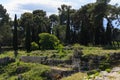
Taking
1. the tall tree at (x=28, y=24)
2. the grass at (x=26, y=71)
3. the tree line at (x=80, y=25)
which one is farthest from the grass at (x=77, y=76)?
Result: the tall tree at (x=28, y=24)

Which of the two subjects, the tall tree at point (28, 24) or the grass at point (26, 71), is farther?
the tall tree at point (28, 24)

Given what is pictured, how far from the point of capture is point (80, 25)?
64.1 m

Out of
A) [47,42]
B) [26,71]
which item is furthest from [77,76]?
[47,42]

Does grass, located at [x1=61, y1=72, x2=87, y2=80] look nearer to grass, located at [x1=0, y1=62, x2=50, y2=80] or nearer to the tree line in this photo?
grass, located at [x1=0, y1=62, x2=50, y2=80]

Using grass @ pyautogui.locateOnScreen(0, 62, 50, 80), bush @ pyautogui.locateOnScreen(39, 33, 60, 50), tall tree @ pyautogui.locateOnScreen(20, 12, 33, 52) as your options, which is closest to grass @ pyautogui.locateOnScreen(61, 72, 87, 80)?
grass @ pyautogui.locateOnScreen(0, 62, 50, 80)

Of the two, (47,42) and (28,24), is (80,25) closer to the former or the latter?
(28,24)

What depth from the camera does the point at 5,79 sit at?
111 feet

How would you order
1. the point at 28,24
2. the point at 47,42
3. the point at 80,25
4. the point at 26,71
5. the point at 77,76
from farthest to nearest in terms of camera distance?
the point at 80,25 < the point at 28,24 < the point at 47,42 < the point at 26,71 < the point at 77,76

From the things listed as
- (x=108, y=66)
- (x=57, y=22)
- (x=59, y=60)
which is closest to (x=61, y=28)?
(x=57, y=22)

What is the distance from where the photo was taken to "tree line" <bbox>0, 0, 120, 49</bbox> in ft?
157

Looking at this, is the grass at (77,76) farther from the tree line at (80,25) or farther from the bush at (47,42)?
the tree line at (80,25)

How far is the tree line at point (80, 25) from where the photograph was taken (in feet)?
157

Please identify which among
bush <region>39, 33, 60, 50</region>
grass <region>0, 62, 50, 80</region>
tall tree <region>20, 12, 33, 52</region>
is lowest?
grass <region>0, 62, 50, 80</region>

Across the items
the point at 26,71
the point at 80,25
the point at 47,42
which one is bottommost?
the point at 26,71
